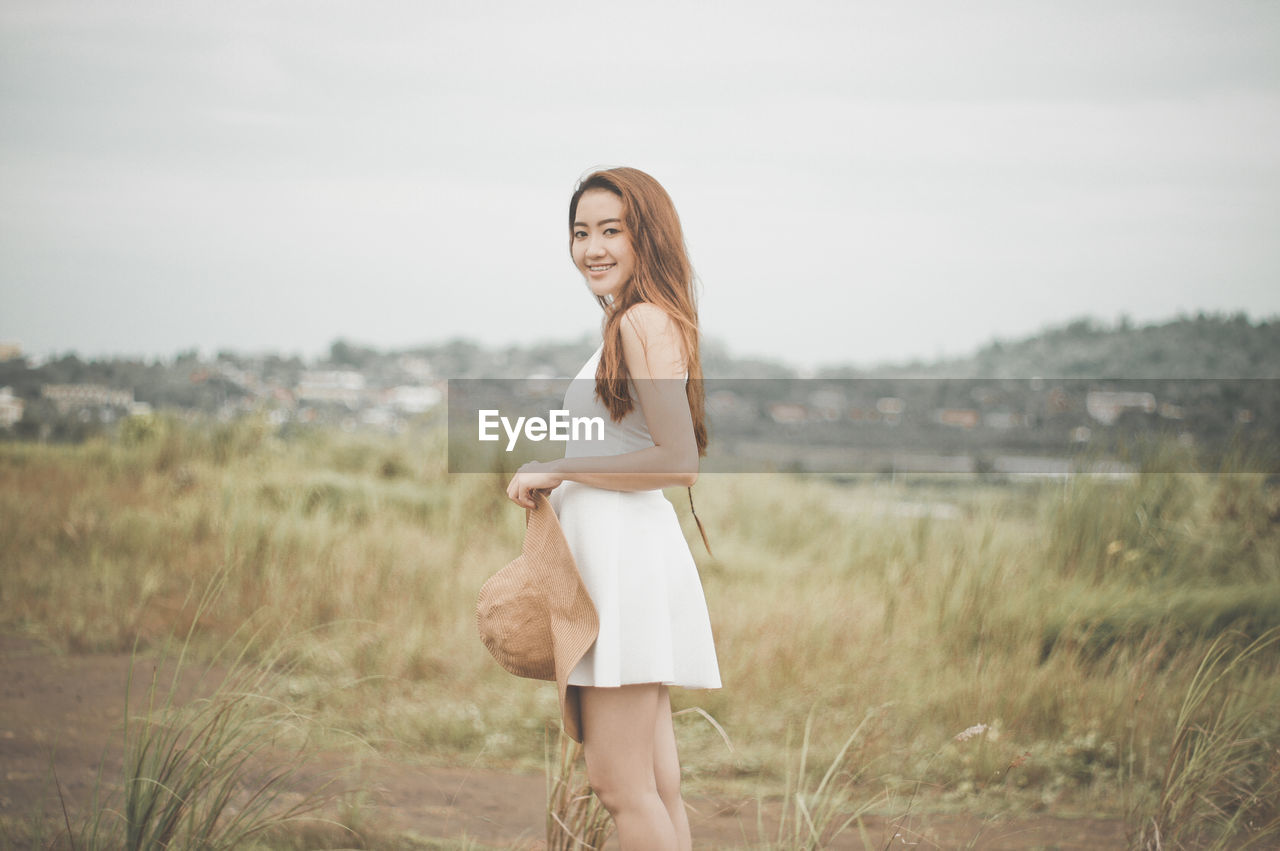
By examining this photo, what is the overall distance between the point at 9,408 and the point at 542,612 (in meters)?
7.91

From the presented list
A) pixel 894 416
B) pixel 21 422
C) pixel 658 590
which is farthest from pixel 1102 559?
pixel 21 422

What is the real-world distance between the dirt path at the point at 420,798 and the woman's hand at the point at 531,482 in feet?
3.98

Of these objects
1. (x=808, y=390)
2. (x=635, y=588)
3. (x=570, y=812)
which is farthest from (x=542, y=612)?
(x=808, y=390)

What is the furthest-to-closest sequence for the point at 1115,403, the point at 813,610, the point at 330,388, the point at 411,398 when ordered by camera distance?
the point at 330,388
the point at 411,398
the point at 1115,403
the point at 813,610

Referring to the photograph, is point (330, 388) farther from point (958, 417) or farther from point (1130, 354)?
point (1130, 354)

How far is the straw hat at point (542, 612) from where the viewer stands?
1.76 meters

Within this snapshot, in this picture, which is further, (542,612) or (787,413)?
(787,413)

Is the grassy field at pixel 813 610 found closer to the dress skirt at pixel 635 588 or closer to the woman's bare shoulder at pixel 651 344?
the dress skirt at pixel 635 588

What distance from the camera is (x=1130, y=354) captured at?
8336 millimetres

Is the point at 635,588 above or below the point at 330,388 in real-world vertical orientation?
below

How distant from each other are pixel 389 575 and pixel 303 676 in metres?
0.96

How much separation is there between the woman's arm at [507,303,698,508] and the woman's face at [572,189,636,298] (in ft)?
0.48

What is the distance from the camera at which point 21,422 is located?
795cm

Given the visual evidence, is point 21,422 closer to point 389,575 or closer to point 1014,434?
point 389,575
